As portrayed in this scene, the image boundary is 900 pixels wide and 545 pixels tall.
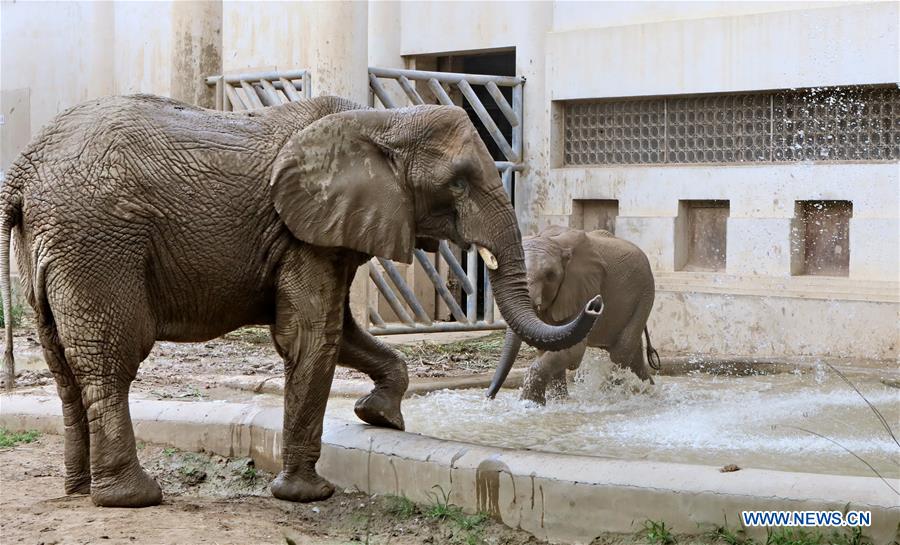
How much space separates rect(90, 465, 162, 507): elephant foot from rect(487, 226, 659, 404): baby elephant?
9.09 ft

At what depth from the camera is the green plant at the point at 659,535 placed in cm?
513

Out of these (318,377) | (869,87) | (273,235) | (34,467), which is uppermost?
(869,87)

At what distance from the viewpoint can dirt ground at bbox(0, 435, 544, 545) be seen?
17.8ft

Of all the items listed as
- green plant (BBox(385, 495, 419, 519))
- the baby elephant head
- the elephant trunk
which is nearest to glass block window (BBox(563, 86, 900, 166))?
the baby elephant head

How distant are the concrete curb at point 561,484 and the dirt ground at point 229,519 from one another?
0.10 meters

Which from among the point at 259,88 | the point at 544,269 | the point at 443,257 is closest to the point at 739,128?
the point at 443,257

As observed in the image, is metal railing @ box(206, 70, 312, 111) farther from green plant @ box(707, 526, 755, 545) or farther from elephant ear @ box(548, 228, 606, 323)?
green plant @ box(707, 526, 755, 545)

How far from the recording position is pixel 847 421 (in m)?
8.04

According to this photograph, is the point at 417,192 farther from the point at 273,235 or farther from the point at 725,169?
the point at 725,169

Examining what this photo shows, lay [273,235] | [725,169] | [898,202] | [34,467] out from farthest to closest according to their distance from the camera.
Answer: [725,169]
[898,202]
[34,467]
[273,235]

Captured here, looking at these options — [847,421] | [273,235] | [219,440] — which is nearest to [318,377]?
[273,235]

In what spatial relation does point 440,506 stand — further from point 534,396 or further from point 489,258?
point 534,396

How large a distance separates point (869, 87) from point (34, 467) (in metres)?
7.91

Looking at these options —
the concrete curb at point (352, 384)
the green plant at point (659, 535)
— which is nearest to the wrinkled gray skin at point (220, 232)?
the green plant at point (659, 535)
